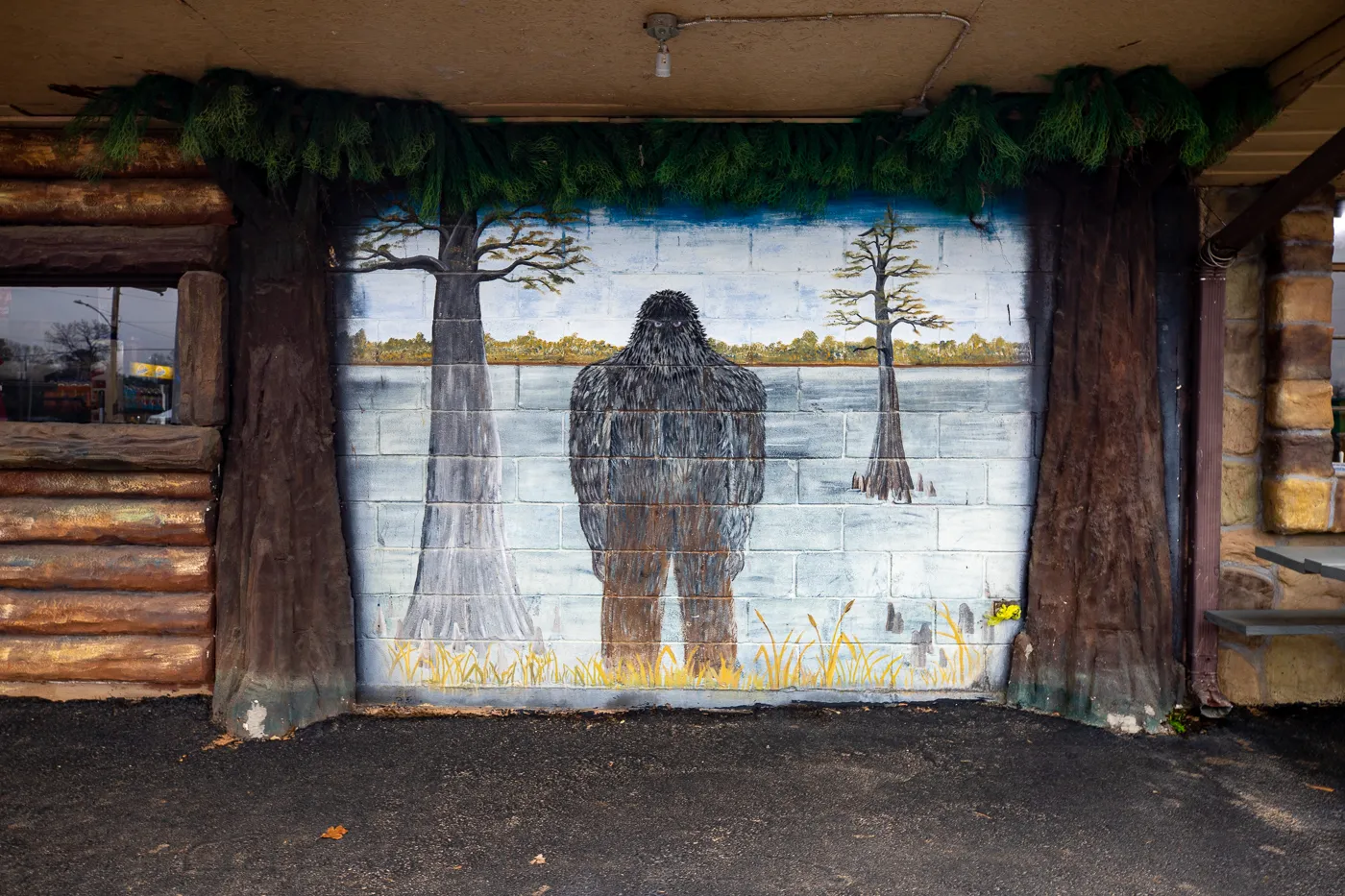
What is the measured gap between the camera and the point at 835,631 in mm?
3906

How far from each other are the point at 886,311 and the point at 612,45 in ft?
5.68

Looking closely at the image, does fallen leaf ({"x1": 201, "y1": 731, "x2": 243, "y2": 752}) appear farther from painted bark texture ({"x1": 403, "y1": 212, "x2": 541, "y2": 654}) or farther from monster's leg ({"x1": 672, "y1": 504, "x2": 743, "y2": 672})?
monster's leg ({"x1": 672, "y1": 504, "x2": 743, "y2": 672})

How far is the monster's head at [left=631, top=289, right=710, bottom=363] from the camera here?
389cm

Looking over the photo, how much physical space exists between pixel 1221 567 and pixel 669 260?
119 inches

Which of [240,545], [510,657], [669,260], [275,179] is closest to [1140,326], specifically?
[669,260]

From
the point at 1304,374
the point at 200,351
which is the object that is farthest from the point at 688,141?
the point at 1304,374

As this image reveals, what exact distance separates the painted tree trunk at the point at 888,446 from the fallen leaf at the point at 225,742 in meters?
3.08

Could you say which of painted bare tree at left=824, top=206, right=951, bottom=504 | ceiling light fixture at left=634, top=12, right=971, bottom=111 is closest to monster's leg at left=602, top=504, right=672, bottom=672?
painted bare tree at left=824, top=206, right=951, bottom=504

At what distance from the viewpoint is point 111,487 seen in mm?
Answer: 3770

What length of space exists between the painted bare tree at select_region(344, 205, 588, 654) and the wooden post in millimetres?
707

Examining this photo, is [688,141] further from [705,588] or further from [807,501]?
[705,588]

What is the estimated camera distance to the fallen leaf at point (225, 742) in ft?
11.3

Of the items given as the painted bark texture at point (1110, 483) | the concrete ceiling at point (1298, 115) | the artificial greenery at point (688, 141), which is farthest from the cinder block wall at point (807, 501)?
the concrete ceiling at point (1298, 115)

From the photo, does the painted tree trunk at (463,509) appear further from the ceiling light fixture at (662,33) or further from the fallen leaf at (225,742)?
the ceiling light fixture at (662,33)
